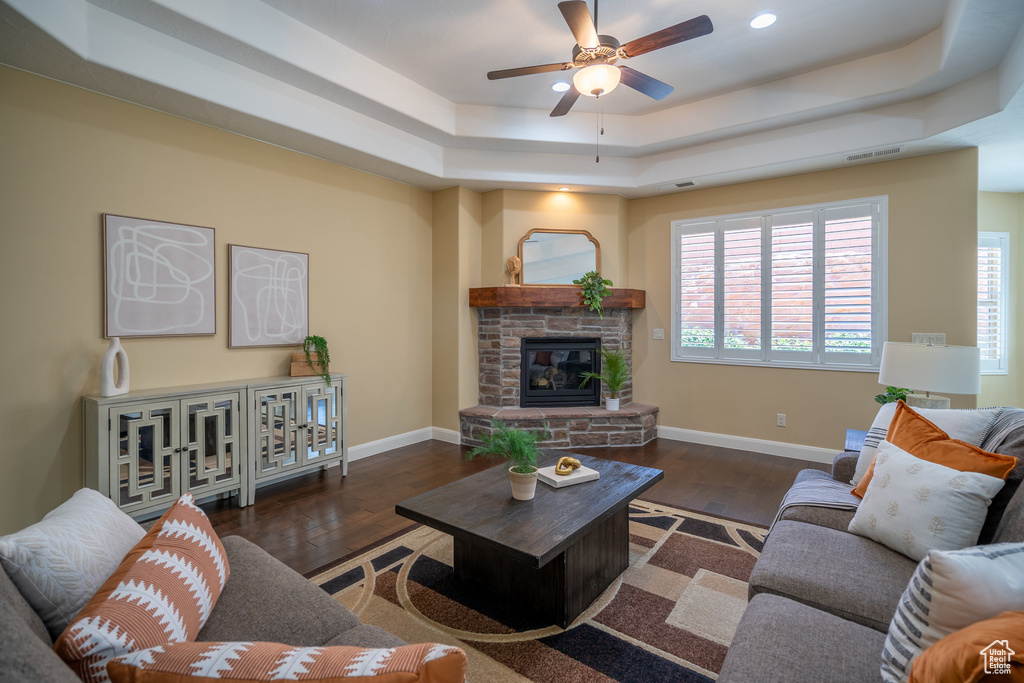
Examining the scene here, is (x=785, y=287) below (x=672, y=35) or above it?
below

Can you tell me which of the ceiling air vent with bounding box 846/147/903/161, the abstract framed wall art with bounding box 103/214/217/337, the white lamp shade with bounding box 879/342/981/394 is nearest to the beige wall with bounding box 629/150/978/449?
the ceiling air vent with bounding box 846/147/903/161

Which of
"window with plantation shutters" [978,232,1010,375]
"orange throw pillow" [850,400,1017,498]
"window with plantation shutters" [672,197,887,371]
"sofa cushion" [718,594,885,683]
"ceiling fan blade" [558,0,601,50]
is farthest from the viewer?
"window with plantation shutters" [978,232,1010,375]

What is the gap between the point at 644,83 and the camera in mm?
2900

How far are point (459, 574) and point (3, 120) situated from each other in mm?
3376

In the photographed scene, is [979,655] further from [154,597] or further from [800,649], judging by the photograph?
[154,597]

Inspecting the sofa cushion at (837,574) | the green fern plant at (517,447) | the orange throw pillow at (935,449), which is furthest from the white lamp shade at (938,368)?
the green fern plant at (517,447)

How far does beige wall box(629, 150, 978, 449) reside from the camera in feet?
12.6

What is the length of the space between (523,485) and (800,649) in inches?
46.4

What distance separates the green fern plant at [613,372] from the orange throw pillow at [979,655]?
162 inches

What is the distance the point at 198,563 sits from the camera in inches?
50.9

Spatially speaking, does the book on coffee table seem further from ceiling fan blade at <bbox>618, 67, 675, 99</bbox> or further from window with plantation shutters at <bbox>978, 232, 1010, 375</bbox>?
window with plantation shutters at <bbox>978, 232, 1010, 375</bbox>

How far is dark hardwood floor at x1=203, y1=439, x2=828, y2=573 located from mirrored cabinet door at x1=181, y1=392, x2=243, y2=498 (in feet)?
0.82

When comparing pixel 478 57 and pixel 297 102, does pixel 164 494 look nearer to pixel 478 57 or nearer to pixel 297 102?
pixel 297 102

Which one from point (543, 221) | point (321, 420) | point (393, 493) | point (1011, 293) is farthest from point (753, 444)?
point (321, 420)
